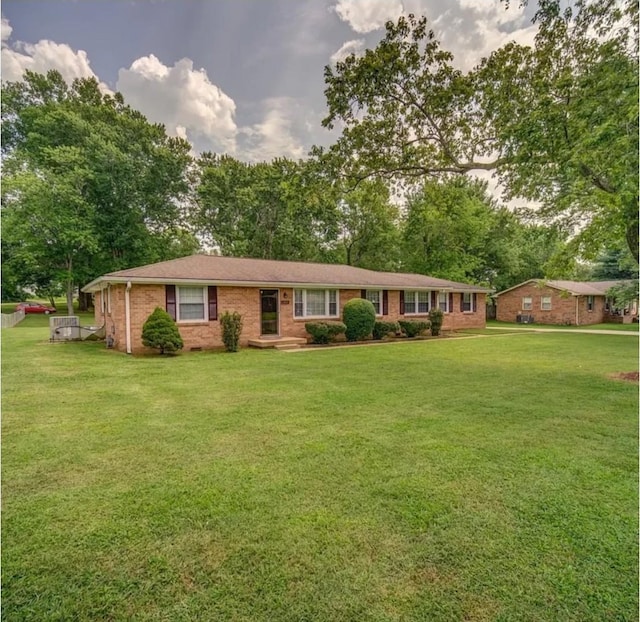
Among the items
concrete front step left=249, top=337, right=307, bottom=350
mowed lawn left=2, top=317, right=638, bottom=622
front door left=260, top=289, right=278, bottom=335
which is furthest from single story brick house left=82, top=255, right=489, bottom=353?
mowed lawn left=2, top=317, right=638, bottom=622

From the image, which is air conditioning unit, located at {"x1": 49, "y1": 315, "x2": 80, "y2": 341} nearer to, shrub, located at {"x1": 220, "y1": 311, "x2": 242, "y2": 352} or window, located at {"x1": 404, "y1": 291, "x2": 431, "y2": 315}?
shrub, located at {"x1": 220, "y1": 311, "x2": 242, "y2": 352}

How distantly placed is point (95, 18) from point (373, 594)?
8811 mm

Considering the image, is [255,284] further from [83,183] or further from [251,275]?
[83,183]

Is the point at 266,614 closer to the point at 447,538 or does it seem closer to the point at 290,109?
the point at 447,538

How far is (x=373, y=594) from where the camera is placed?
2.11 metres

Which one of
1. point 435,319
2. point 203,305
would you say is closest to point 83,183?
point 203,305

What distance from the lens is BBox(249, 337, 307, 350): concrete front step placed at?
1290 centimetres

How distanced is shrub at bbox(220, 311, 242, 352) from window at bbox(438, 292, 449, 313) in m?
11.4

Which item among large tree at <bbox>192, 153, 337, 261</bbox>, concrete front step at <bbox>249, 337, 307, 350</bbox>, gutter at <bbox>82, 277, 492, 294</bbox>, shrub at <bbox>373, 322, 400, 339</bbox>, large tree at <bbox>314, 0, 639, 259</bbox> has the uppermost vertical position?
large tree at <bbox>192, 153, 337, 261</bbox>

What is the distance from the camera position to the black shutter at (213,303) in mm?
12680

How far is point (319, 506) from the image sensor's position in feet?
9.79

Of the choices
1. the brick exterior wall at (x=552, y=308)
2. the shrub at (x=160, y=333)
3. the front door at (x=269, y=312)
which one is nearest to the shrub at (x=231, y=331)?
the shrub at (x=160, y=333)

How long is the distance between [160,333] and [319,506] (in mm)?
9068

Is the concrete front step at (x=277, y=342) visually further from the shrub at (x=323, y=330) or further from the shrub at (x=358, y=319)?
the shrub at (x=358, y=319)
